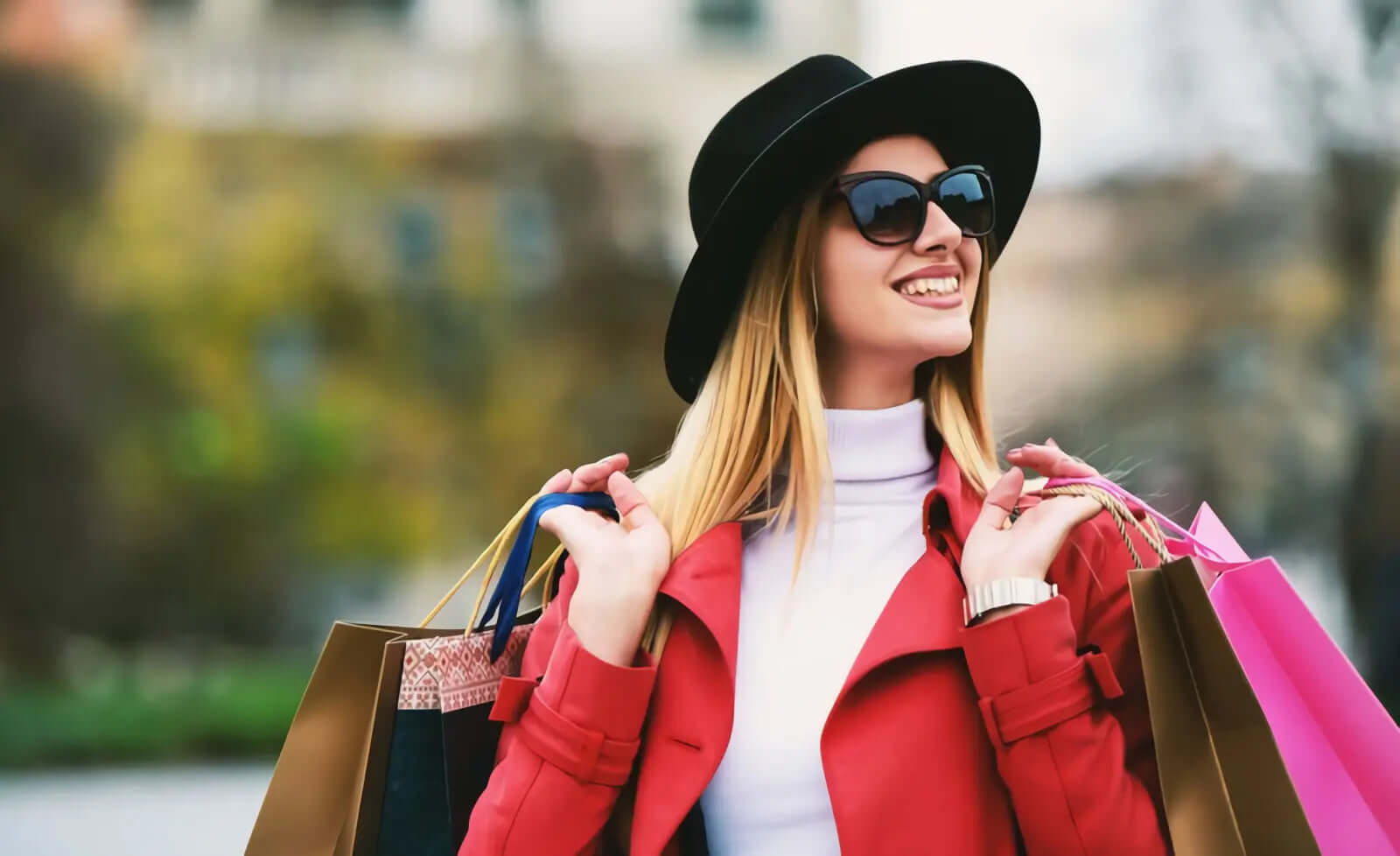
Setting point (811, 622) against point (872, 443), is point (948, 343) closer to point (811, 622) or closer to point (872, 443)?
point (872, 443)

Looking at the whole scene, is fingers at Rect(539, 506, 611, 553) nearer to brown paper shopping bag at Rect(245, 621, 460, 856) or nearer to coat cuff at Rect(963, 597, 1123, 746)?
brown paper shopping bag at Rect(245, 621, 460, 856)

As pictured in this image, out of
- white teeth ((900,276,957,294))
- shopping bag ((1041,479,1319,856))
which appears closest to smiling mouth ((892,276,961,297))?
white teeth ((900,276,957,294))

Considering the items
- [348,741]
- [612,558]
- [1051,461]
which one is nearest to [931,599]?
[1051,461]

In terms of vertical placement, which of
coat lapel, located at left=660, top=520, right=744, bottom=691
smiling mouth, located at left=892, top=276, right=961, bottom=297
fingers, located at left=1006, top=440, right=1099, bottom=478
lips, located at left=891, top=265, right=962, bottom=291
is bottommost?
coat lapel, located at left=660, top=520, right=744, bottom=691

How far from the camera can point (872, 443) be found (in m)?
2.12

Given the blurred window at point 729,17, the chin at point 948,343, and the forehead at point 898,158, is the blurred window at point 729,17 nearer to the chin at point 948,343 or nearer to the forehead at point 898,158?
the forehead at point 898,158

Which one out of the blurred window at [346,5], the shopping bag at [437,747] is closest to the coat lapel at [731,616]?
the shopping bag at [437,747]

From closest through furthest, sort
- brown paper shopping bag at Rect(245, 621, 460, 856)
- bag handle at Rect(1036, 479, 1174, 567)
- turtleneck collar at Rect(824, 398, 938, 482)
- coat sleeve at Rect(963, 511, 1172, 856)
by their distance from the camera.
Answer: coat sleeve at Rect(963, 511, 1172, 856) → bag handle at Rect(1036, 479, 1174, 567) → brown paper shopping bag at Rect(245, 621, 460, 856) → turtleneck collar at Rect(824, 398, 938, 482)

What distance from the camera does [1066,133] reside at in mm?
10156

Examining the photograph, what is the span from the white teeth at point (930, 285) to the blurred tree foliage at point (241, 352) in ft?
31.0

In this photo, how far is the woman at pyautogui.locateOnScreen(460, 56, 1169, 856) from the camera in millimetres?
1718

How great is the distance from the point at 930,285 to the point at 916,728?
665 millimetres

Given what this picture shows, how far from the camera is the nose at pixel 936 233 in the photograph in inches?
76.7

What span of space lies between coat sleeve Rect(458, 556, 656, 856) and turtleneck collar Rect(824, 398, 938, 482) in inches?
19.5
